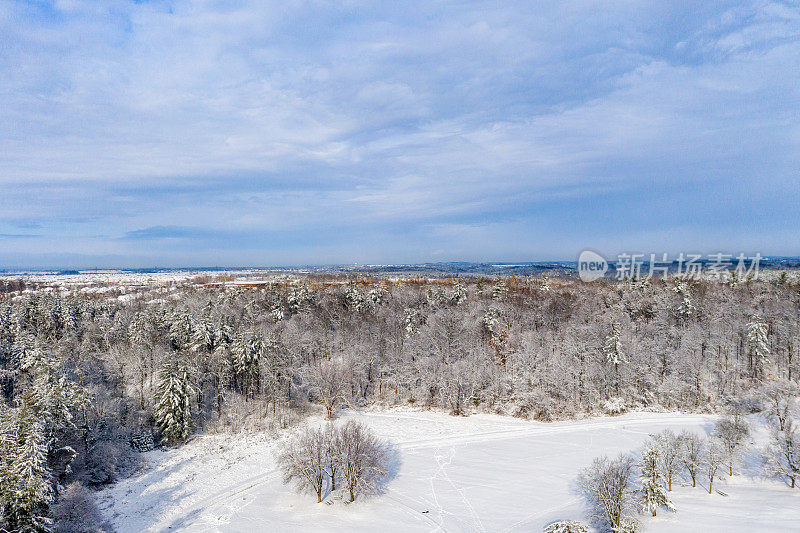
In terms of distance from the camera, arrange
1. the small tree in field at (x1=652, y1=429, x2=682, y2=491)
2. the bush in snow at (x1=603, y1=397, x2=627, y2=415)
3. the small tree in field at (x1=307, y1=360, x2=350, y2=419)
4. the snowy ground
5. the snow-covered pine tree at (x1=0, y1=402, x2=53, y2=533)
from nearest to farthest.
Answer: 1. the snow-covered pine tree at (x1=0, y1=402, x2=53, y2=533)
2. the snowy ground
3. the small tree in field at (x1=652, y1=429, x2=682, y2=491)
4. the small tree in field at (x1=307, y1=360, x2=350, y2=419)
5. the bush in snow at (x1=603, y1=397, x2=627, y2=415)

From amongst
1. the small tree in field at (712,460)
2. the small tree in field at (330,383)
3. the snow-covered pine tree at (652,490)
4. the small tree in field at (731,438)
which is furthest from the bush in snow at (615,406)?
the small tree in field at (330,383)

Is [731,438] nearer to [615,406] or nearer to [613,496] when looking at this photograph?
[613,496]

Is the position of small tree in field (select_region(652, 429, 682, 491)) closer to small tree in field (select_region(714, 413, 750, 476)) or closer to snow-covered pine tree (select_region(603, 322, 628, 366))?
small tree in field (select_region(714, 413, 750, 476))

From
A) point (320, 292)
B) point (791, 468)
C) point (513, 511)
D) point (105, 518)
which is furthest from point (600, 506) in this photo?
point (320, 292)

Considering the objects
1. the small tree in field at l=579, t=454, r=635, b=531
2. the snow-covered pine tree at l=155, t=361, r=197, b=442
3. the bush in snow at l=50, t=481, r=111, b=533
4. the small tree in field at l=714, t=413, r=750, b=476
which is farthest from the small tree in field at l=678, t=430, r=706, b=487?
the snow-covered pine tree at l=155, t=361, r=197, b=442

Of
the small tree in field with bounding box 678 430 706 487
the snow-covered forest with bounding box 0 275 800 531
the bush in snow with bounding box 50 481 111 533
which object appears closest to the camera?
the bush in snow with bounding box 50 481 111 533

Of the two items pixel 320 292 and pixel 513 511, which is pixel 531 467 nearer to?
pixel 513 511

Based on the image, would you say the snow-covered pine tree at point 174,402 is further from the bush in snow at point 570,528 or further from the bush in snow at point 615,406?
the bush in snow at point 615,406
